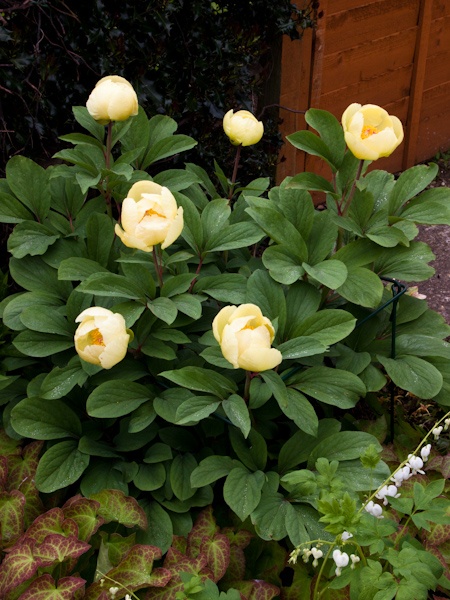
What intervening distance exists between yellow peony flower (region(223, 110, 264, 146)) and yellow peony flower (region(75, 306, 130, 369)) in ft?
2.30

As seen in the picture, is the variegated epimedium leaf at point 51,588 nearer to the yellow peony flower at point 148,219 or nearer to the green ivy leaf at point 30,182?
the yellow peony flower at point 148,219

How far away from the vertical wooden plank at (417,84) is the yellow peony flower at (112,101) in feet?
9.33

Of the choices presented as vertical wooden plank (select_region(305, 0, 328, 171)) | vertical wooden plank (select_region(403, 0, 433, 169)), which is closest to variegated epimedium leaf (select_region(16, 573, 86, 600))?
vertical wooden plank (select_region(305, 0, 328, 171))

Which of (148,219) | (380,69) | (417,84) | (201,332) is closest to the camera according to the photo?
(148,219)

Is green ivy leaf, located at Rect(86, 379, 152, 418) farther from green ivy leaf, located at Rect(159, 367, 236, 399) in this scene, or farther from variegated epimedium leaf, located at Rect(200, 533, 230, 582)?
variegated epimedium leaf, located at Rect(200, 533, 230, 582)

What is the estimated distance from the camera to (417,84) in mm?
4273

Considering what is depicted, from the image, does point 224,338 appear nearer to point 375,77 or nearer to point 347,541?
point 347,541

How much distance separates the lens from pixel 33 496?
1.70 meters

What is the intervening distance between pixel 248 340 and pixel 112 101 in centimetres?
67

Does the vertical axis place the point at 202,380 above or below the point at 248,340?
below

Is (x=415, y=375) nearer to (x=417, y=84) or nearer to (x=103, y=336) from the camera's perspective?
(x=103, y=336)

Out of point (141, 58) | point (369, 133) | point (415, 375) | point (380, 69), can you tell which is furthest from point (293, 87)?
point (415, 375)

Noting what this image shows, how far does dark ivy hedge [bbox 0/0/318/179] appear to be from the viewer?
2.25 metres

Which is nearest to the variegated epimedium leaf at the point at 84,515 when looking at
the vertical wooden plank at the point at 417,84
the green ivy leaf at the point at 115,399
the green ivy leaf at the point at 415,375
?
the green ivy leaf at the point at 115,399
